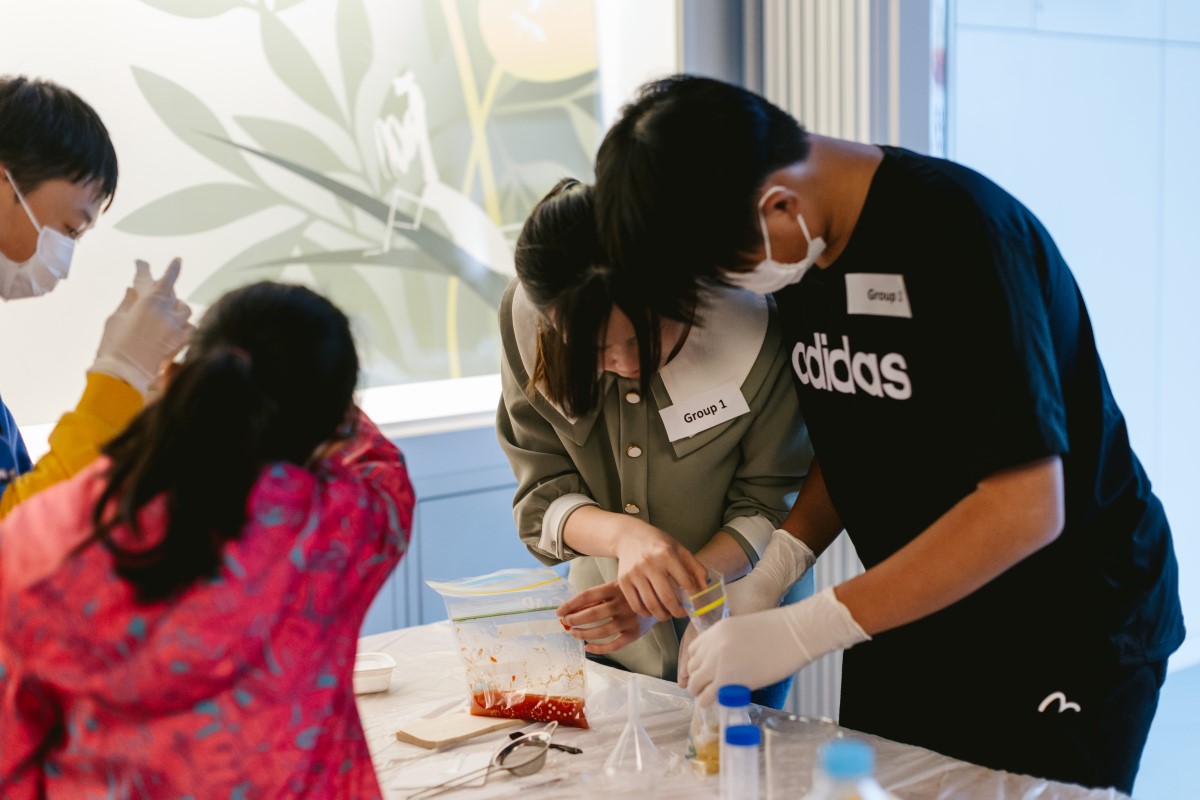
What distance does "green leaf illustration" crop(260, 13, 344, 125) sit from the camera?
296 centimetres

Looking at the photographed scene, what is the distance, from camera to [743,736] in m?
1.20

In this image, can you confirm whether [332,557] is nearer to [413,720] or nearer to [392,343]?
[413,720]

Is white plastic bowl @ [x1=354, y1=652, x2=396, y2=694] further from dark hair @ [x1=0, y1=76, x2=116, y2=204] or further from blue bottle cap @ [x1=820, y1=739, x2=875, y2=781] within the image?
blue bottle cap @ [x1=820, y1=739, x2=875, y2=781]

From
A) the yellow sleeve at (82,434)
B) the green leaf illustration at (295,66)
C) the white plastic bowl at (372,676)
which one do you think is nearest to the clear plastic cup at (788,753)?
the white plastic bowl at (372,676)

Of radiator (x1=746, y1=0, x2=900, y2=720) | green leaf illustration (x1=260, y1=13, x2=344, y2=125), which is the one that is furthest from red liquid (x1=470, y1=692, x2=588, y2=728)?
green leaf illustration (x1=260, y1=13, x2=344, y2=125)

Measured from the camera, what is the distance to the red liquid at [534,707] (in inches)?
62.1

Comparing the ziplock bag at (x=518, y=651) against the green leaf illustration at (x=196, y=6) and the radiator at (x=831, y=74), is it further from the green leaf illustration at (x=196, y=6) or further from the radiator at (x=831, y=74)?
the green leaf illustration at (x=196, y=6)

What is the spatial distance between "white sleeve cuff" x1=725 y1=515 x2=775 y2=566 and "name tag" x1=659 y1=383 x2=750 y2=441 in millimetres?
163

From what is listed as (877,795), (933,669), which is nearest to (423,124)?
(933,669)

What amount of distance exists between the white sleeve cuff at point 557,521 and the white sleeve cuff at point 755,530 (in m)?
0.23

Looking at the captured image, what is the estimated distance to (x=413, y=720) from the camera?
1.63 m

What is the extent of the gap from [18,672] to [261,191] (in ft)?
7.16

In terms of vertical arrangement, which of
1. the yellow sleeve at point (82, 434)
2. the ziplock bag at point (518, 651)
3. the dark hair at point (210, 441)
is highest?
the dark hair at point (210, 441)

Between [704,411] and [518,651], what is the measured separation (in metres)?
0.47
